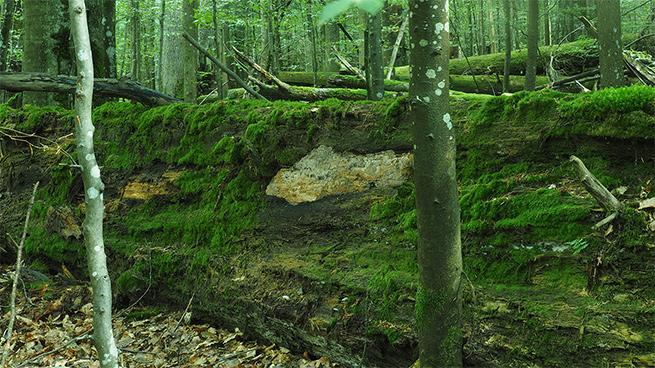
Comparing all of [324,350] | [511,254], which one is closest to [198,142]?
[324,350]

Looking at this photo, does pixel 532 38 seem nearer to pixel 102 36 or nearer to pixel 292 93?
pixel 292 93

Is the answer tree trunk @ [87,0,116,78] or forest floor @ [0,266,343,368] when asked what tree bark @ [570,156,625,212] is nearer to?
forest floor @ [0,266,343,368]

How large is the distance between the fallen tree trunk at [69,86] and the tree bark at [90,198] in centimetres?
447

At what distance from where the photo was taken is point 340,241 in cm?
442

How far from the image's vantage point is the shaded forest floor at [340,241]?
299cm

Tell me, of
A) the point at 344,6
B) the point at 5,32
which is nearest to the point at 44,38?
the point at 5,32

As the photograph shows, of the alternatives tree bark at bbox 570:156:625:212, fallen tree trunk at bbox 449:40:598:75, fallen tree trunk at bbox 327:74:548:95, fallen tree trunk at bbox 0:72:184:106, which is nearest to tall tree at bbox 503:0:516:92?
fallen tree trunk at bbox 327:74:548:95

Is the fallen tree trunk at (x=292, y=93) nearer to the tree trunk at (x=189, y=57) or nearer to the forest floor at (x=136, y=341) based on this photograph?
the tree trunk at (x=189, y=57)

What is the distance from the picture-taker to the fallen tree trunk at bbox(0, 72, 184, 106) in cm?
692

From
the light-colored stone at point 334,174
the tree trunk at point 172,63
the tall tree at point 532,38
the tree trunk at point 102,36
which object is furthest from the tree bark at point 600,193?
the tree trunk at point 172,63

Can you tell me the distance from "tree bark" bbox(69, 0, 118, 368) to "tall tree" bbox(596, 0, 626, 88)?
668 centimetres

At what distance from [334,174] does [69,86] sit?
5435 millimetres

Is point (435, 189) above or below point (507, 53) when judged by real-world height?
below

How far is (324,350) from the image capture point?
158 inches
